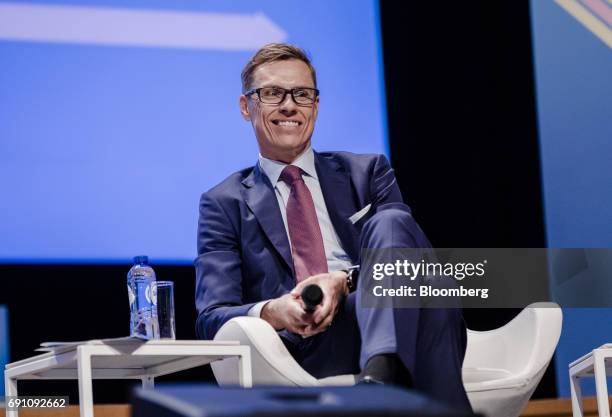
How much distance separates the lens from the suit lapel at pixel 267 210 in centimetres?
304

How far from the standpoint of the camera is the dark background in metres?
4.45

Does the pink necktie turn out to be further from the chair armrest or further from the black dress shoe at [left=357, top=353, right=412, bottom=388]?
the black dress shoe at [left=357, top=353, right=412, bottom=388]

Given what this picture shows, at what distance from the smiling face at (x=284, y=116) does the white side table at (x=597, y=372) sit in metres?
1.12

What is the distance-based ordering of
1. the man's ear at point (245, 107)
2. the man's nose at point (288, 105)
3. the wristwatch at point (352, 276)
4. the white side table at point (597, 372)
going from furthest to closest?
the man's ear at point (245, 107)
the man's nose at point (288, 105)
the white side table at point (597, 372)
the wristwatch at point (352, 276)

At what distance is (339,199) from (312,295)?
677 mm

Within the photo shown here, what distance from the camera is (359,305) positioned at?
8.32 feet

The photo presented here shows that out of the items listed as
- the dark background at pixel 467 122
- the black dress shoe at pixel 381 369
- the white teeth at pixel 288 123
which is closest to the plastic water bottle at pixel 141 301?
the black dress shoe at pixel 381 369

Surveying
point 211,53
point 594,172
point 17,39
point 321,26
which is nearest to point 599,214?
point 594,172

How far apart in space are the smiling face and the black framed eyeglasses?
0.01 metres

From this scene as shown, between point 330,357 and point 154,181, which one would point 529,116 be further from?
point 330,357

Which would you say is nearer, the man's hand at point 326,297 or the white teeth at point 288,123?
the man's hand at point 326,297

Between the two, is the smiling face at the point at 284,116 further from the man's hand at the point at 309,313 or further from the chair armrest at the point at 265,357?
the chair armrest at the point at 265,357

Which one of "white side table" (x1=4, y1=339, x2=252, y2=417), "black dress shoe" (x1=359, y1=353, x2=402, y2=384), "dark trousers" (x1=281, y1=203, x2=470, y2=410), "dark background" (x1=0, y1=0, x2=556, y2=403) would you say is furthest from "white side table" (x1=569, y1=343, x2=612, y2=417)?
"dark background" (x1=0, y1=0, x2=556, y2=403)

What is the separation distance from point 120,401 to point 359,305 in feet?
5.40
